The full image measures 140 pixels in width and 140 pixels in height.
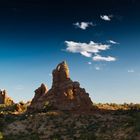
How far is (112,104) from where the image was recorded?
120m

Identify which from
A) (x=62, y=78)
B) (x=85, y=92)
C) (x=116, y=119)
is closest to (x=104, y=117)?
(x=116, y=119)

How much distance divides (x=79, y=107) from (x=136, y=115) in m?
16.1

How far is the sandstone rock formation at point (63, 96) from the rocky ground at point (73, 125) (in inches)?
82.6

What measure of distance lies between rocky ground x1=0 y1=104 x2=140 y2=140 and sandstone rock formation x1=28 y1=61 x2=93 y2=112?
2.10m

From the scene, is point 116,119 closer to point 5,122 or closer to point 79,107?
point 79,107

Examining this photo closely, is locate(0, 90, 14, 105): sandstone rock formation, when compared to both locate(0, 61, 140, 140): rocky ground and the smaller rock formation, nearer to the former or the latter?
locate(0, 61, 140, 140): rocky ground

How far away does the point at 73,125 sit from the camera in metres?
98.8

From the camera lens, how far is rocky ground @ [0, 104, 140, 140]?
8881 centimetres

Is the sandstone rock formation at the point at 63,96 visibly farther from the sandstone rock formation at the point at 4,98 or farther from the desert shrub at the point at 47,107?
the sandstone rock formation at the point at 4,98

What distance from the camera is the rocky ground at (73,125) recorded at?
88.8 m

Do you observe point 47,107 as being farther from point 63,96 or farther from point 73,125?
point 73,125

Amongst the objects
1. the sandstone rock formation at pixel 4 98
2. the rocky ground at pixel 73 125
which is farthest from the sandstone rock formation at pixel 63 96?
the sandstone rock formation at pixel 4 98

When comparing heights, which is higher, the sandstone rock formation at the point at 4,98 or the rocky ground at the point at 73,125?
the sandstone rock formation at the point at 4,98

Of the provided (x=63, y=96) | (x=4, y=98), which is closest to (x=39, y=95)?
(x=63, y=96)
